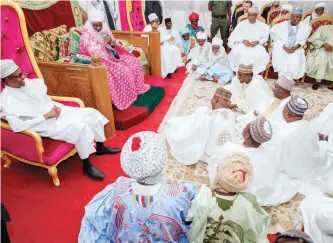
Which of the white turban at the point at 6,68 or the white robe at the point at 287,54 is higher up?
the white turban at the point at 6,68

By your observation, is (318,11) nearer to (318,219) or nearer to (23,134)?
(318,219)

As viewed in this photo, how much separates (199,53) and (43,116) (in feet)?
13.1

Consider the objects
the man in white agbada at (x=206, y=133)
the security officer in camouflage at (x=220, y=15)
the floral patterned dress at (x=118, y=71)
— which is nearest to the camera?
the man in white agbada at (x=206, y=133)

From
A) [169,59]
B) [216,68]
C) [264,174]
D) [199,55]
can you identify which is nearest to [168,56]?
[169,59]

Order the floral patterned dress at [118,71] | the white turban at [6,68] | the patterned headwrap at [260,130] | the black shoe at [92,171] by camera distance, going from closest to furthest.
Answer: the patterned headwrap at [260,130] < the white turban at [6,68] < the black shoe at [92,171] < the floral patterned dress at [118,71]

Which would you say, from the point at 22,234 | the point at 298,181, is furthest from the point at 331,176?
the point at 22,234

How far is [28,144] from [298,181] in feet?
8.99

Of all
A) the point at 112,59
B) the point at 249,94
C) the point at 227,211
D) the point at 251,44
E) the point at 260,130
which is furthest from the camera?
the point at 251,44

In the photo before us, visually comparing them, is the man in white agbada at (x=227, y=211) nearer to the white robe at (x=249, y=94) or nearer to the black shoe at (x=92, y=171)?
the black shoe at (x=92, y=171)

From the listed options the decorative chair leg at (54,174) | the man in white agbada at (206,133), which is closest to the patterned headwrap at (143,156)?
the decorative chair leg at (54,174)

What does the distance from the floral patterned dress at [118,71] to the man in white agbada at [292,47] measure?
269 cm

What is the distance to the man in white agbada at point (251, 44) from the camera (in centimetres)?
554

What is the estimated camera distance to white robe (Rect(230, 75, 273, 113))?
13.3 feet

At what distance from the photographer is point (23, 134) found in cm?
283
